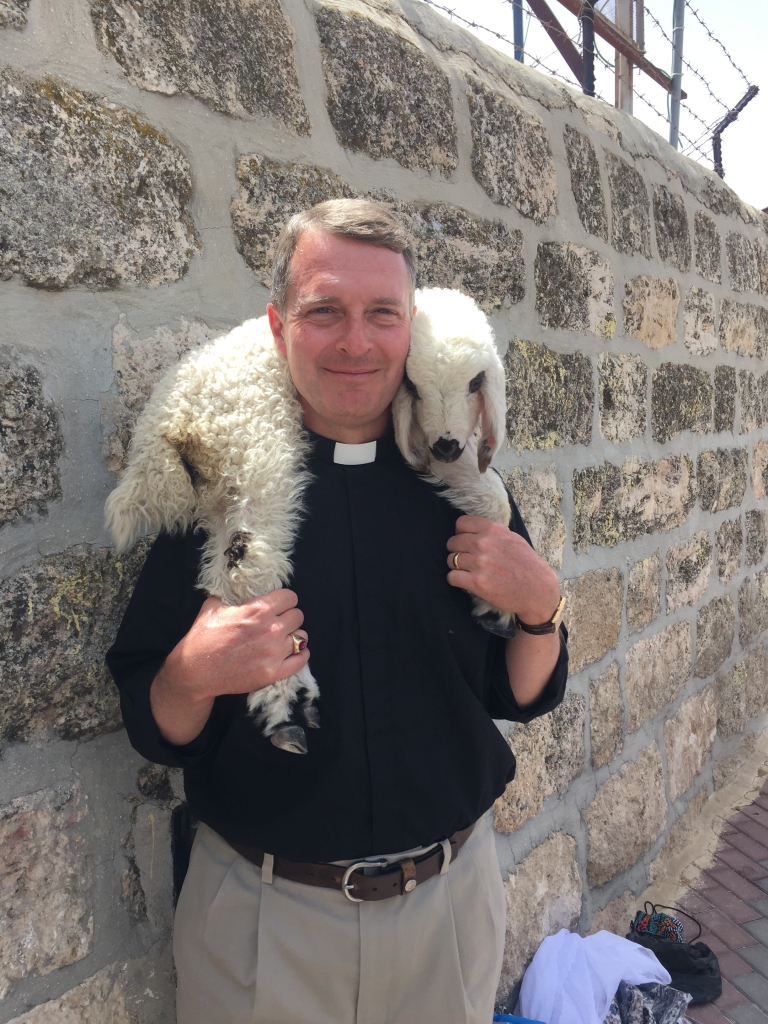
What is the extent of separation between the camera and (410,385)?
57.1 inches

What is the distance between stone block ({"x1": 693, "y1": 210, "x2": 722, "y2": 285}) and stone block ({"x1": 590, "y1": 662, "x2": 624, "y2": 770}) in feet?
6.50

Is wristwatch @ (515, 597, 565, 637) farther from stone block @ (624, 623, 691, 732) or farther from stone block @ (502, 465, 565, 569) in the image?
stone block @ (624, 623, 691, 732)

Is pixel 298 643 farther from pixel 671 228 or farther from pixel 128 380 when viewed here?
pixel 671 228

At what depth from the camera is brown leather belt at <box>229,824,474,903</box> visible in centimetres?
142

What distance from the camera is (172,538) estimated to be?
141 centimetres

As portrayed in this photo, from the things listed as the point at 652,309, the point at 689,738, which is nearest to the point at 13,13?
the point at 652,309

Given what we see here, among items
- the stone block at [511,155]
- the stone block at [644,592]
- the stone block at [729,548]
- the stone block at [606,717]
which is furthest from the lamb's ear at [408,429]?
the stone block at [729,548]

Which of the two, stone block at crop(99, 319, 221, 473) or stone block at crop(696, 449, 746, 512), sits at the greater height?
stone block at crop(99, 319, 221, 473)

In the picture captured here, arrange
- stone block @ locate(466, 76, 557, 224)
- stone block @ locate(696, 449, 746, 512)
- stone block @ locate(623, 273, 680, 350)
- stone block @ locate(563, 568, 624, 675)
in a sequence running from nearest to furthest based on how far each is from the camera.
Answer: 1. stone block @ locate(466, 76, 557, 224)
2. stone block @ locate(563, 568, 624, 675)
3. stone block @ locate(623, 273, 680, 350)
4. stone block @ locate(696, 449, 746, 512)

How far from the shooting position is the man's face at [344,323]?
1.38 metres

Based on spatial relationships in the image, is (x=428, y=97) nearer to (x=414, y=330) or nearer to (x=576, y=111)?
(x=576, y=111)

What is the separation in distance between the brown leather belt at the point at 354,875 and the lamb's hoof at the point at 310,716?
0.31 metres

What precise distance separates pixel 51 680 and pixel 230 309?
87 cm

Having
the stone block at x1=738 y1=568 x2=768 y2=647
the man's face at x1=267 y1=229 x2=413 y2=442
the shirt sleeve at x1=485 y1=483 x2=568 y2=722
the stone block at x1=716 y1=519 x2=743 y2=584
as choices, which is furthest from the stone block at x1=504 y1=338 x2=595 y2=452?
the stone block at x1=738 y1=568 x2=768 y2=647
